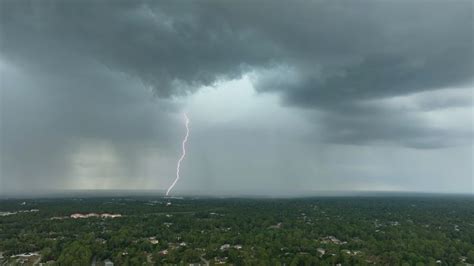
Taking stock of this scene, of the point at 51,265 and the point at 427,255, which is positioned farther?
the point at 427,255

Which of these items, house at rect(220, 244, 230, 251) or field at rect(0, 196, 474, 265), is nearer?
field at rect(0, 196, 474, 265)

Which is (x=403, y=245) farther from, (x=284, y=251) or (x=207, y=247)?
(x=207, y=247)

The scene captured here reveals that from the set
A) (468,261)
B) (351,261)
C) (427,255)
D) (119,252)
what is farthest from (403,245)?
(119,252)

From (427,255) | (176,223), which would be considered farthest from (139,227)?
(427,255)

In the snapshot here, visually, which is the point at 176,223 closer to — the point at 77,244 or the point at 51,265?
the point at 77,244

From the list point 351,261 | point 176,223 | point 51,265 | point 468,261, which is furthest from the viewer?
point 176,223

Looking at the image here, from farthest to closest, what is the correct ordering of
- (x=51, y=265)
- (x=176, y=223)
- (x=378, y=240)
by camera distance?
(x=176, y=223), (x=378, y=240), (x=51, y=265)

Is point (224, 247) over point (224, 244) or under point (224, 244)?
under

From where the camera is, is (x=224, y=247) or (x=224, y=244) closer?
(x=224, y=247)

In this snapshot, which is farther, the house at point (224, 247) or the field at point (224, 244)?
the house at point (224, 247)
